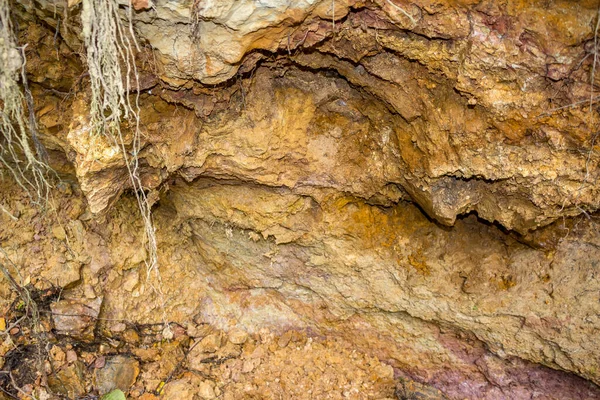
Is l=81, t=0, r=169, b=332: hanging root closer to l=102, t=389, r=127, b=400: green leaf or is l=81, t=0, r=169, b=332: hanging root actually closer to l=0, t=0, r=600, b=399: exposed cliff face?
l=0, t=0, r=600, b=399: exposed cliff face

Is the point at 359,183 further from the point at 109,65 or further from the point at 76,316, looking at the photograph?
the point at 76,316

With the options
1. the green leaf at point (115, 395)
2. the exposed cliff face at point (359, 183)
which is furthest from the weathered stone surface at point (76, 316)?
the green leaf at point (115, 395)

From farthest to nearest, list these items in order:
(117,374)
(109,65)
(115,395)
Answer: (117,374)
(115,395)
(109,65)

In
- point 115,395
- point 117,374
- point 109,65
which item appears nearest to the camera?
point 109,65

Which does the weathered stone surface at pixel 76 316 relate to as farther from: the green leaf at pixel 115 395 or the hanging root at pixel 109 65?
the hanging root at pixel 109 65

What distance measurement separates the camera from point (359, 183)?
276 cm

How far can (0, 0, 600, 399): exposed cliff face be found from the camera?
6.81 ft

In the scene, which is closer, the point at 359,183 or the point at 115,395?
the point at 359,183

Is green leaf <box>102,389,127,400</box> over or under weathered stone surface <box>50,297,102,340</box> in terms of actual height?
under

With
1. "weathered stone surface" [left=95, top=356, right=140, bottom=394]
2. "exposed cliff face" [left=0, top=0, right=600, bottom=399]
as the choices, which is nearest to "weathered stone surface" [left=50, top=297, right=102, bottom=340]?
"exposed cliff face" [left=0, top=0, right=600, bottom=399]

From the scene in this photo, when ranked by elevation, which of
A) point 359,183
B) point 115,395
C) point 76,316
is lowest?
point 115,395

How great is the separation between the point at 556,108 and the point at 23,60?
2.42 meters

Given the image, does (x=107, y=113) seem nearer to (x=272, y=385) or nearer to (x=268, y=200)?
(x=268, y=200)

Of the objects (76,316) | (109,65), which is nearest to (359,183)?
(109,65)
